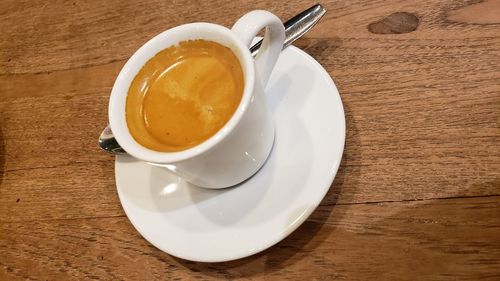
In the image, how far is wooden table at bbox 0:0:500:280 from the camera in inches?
Answer: 25.6

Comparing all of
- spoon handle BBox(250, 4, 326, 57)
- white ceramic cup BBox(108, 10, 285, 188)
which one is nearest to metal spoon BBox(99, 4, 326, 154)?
spoon handle BBox(250, 4, 326, 57)

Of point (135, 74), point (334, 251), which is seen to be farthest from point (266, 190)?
point (135, 74)

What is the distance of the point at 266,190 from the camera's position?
2.26ft

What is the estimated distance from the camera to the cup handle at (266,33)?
0.62 metres

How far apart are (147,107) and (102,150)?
0.21 meters

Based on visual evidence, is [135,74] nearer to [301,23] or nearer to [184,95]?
[184,95]

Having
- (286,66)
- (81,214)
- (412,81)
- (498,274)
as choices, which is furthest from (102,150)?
(498,274)

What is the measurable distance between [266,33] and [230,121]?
159 millimetres

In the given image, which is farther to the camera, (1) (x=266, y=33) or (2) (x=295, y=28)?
(2) (x=295, y=28)

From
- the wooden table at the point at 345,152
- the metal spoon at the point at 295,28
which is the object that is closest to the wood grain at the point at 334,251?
the wooden table at the point at 345,152

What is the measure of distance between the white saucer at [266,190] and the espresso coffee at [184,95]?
0.12 meters

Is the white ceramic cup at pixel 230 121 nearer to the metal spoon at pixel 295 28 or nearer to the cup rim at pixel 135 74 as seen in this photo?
the cup rim at pixel 135 74

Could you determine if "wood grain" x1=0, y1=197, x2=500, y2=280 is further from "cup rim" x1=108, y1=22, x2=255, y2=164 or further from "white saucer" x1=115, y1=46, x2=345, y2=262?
"cup rim" x1=108, y1=22, x2=255, y2=164

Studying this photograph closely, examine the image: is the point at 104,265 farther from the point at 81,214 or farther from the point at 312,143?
the point at 312,143
